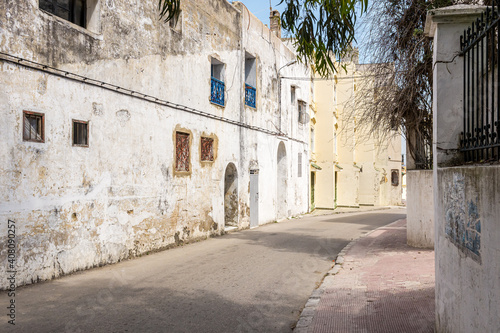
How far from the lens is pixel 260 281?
8164 mm

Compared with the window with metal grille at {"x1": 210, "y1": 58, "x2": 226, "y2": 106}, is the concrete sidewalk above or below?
Answer: below

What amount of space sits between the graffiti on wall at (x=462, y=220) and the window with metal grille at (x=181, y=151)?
9.12m

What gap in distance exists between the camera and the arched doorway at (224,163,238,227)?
16594 millimetres

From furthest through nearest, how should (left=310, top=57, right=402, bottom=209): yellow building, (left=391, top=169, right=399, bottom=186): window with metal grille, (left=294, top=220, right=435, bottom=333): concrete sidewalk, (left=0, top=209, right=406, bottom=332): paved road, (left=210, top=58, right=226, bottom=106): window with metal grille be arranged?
(left=391, top=169, right=399, bottom=186): window with metal grille → (left=310, top=57, right=402, bottom=209): yellow building → (left=210, top=58, right=226, bottom=106): window with metal grille → (left=0, top=209, right=406, bottom=332): paved road → (left=294, top=220, right=435, bottom=333): concrete sidewalk

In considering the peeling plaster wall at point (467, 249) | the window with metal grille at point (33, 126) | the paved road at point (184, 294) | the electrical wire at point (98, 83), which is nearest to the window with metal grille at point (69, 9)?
the electrical wire at point (98, 83)

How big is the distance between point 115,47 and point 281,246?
675 cm

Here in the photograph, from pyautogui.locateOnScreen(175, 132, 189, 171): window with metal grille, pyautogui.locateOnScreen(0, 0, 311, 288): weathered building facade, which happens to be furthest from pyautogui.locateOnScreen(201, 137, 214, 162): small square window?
pyautogui.locateOnScreen(175, 132, 189, 171): window with metal grille

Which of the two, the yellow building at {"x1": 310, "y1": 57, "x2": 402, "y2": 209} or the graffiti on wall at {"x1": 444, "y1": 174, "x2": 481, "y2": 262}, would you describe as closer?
A: the graffiti on wall at {"x1": 444, "y1": 174, "x2": 481, "y2": 262}

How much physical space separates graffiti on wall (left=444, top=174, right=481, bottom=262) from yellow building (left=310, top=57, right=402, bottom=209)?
872 inches

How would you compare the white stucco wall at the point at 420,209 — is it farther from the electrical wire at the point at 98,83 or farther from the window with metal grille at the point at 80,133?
the window with metal grille at the point at 80,133

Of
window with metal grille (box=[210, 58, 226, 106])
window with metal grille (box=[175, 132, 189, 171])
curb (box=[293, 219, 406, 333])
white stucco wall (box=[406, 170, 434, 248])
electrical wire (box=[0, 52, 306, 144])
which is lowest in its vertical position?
curb (box=[293, 219, 406, 333])

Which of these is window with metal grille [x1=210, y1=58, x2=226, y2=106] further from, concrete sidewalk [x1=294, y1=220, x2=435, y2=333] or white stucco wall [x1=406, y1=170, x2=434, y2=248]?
concrete sidewalk [x1=294, y1=220, x2=435, y2=333]

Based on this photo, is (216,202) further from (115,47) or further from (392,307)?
(392,307)

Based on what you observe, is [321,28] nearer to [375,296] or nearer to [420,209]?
[375,296]
